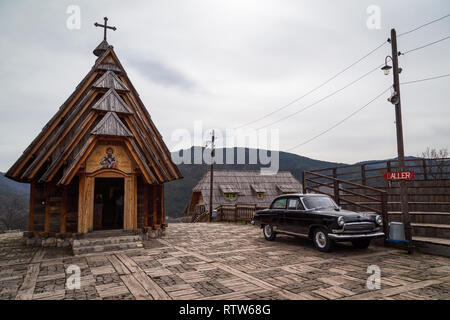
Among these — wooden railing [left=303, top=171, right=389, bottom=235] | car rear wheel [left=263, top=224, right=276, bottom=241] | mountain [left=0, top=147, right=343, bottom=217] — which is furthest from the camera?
mountain [left=0, top=147, right=343, bottom=217]

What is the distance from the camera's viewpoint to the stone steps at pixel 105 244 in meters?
9.06

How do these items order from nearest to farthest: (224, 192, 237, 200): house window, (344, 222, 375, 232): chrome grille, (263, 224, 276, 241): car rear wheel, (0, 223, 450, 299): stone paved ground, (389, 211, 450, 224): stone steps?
(0, 223, 450, 299): stone paved ground < (344, 222, 375, 232): chrome grille < (389, 211, 450, 224): stone steps < (263, 224, 276, 241): car rear wheel < (224, 192, 237, 200): house window

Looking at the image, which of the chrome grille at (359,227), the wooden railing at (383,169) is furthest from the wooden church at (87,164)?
the wooden railing at (383,169)

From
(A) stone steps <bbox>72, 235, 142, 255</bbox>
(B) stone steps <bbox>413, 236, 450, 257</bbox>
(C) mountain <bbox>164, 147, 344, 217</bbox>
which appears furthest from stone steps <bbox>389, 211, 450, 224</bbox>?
(C) mountain <bbox>164, 147, 344, 217</bbox>

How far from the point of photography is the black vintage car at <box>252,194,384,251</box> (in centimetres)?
810

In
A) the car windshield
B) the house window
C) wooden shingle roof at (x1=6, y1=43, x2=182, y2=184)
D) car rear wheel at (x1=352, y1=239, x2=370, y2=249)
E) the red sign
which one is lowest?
car rear wheel at (x1=352, y1=239, x2=370, y2=249)

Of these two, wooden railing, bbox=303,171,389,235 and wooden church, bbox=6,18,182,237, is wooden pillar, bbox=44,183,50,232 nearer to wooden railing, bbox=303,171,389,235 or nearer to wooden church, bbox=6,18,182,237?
wooden church, bbox=6,18,182,237

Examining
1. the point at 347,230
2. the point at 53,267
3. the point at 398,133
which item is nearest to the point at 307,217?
the point at 347,230

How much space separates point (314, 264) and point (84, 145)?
8.59 m

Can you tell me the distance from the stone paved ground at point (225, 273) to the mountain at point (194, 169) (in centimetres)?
5519

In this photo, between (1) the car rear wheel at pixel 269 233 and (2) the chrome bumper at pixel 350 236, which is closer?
(2) the chrome bumper at pixel 350 236

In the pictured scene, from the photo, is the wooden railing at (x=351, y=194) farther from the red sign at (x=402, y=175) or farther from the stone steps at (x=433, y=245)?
the stone steps at (x=433, y=245)

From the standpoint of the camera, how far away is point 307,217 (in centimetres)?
909
